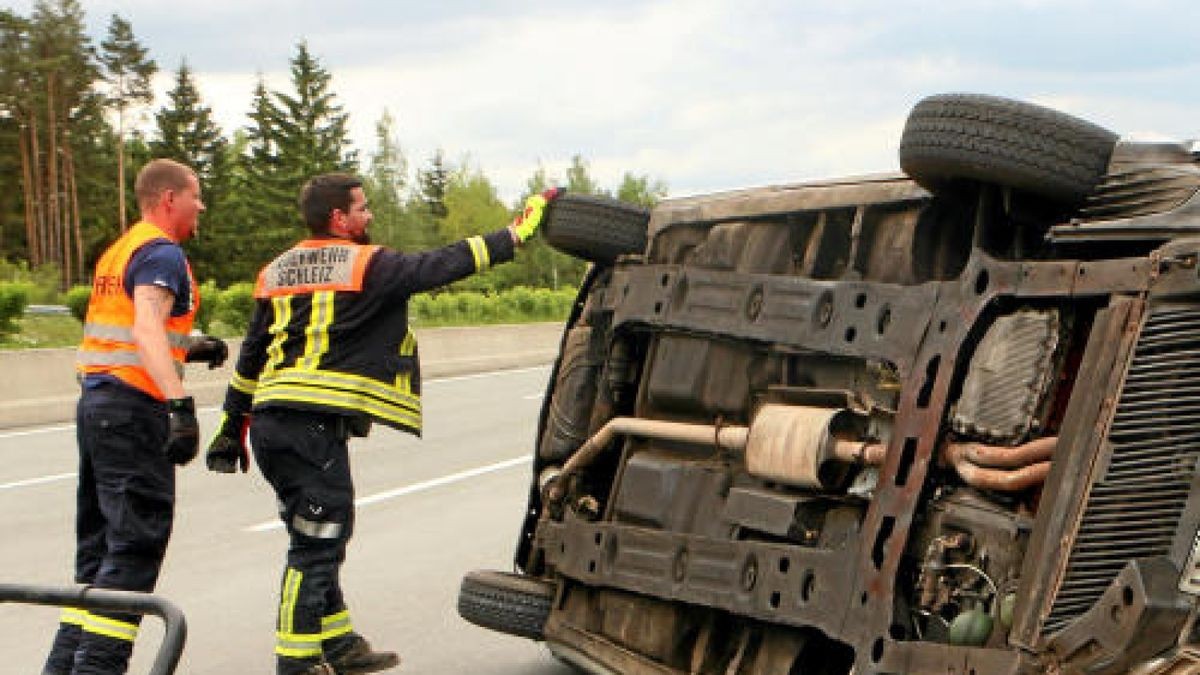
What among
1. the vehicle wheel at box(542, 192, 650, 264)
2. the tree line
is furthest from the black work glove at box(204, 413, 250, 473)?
the tree line

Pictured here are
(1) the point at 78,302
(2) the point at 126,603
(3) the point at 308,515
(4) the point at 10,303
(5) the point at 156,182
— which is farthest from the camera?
(1) the point at 78,302

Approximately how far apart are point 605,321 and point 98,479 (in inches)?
70.6

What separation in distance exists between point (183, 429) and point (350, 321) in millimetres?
686

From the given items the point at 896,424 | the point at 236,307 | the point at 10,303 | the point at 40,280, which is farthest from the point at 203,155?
the point at 896,424

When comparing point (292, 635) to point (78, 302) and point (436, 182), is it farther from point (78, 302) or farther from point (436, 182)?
point (436, 182)

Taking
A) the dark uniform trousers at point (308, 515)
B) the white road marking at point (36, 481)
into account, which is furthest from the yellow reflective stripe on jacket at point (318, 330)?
the white road marking at point (36, 481)

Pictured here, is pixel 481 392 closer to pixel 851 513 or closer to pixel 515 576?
pixel 515 576

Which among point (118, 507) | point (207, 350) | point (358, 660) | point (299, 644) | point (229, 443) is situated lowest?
point (358, 660)

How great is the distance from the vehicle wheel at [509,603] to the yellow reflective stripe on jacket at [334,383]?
71cm

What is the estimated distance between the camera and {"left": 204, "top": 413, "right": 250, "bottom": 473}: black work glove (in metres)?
6.20

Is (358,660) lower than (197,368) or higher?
lower

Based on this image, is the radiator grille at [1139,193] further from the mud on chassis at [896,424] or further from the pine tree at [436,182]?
the pine tree at [436,182]

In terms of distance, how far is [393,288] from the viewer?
578 cm

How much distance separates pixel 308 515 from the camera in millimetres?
5695
